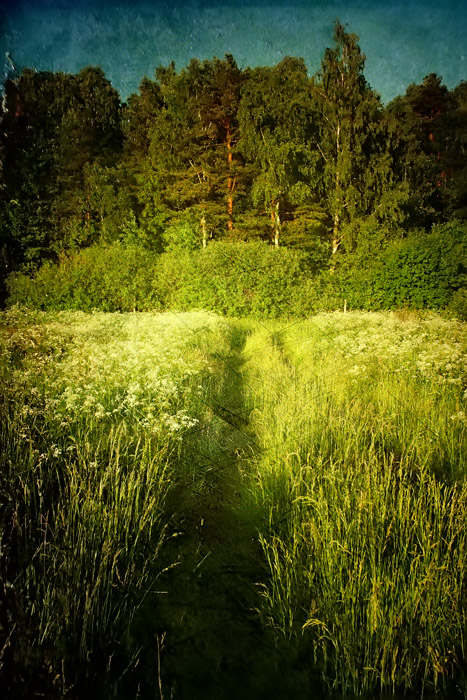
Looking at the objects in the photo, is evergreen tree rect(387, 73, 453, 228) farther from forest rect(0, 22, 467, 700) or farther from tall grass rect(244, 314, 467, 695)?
tall grass rect(244, 314, 467, 695)

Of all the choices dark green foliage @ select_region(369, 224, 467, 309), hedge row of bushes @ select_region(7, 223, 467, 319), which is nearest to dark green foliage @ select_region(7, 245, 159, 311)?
hedge row of bushes @ select_region(7, 223, 467, 319)

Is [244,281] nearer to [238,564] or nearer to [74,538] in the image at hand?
[238,564]

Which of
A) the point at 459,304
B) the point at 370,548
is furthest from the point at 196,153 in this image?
the point at 370,548

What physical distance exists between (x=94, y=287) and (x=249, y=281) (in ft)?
19.6

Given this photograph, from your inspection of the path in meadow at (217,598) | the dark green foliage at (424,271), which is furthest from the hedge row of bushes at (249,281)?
the path in meadow at (217,598)

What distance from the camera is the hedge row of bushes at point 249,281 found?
13.3 meters

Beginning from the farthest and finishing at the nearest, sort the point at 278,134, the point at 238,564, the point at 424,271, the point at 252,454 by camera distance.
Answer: the point at 278,134
the point at 424,271
the point at 252,454
the point at 238,564

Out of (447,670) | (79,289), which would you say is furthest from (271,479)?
(79,289)

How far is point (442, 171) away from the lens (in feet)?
80.7

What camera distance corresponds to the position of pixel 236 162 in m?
21.1

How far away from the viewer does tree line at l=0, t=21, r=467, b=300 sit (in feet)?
62.4

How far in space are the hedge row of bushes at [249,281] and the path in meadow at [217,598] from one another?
10301mm

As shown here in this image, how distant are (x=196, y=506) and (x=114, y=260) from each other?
45.1 ft

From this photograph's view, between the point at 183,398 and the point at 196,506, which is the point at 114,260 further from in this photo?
the point at 196,506
